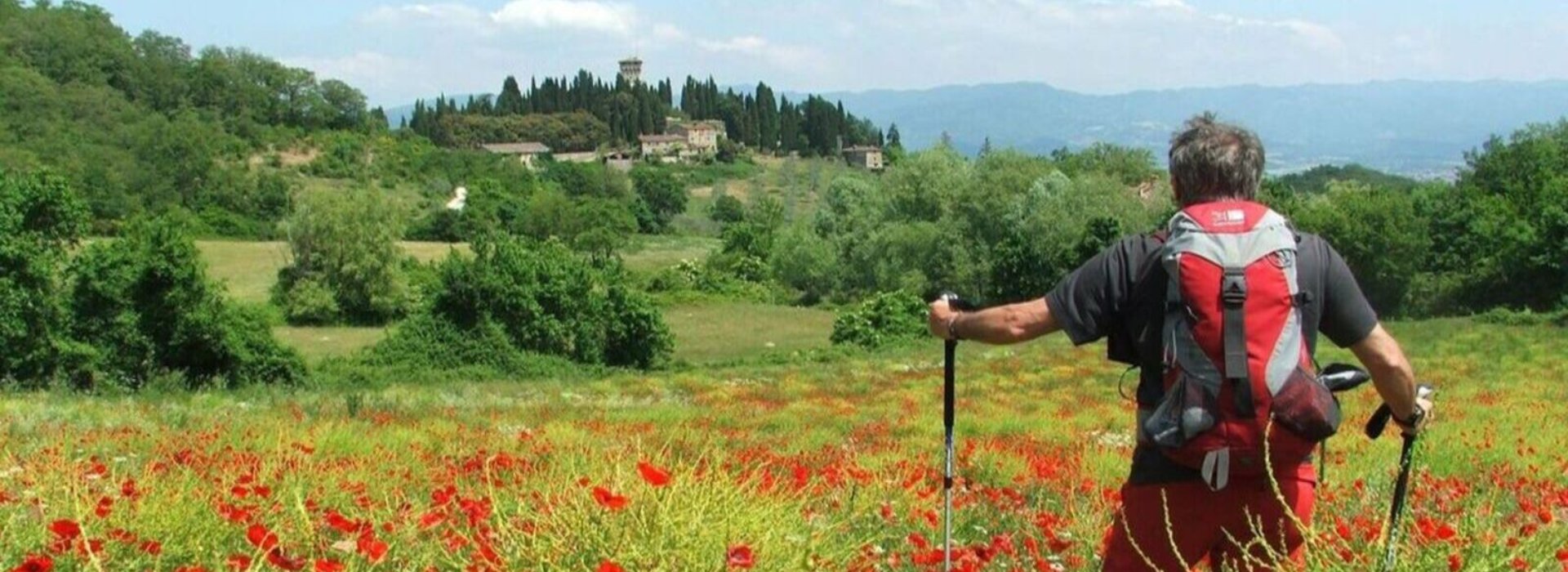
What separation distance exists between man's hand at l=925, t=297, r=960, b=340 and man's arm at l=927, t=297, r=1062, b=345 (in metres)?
0.04

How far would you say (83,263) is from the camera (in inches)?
1411

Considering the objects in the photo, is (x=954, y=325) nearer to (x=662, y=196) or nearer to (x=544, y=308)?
(x=544, y=308)

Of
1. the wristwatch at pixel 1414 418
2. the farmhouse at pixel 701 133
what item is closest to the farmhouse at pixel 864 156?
the farmhouse at pixel 701 133

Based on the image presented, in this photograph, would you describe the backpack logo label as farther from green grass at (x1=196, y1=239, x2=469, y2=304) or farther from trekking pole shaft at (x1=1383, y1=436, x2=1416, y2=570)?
green grass at (x1=196, y1=239, x2=469, y2=304)

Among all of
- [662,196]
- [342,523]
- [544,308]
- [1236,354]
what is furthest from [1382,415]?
[662,196]

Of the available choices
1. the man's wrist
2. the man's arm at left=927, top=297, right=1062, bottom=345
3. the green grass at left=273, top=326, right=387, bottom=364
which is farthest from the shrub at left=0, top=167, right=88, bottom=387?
the man's arm at left=927, top=297, right=1062, bottom=345

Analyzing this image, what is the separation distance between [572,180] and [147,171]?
1686 inches

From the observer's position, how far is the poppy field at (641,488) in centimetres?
376

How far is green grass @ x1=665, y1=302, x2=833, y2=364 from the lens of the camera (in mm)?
54281

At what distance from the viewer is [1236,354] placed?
3602 mm

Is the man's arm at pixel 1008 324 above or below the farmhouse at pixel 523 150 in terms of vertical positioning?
above

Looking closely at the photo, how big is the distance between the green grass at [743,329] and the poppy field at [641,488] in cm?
3427

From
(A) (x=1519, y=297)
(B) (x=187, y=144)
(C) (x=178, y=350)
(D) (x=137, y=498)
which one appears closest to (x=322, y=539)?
(D) (x=137, y=498)

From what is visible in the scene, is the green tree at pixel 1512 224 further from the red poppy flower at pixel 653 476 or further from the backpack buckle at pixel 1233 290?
the red poppy flower at pixel 653 476
